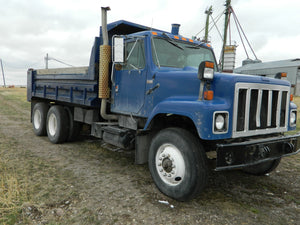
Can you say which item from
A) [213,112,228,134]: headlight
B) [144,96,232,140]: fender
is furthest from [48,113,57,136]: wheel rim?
[213,112,228,134]: headlight

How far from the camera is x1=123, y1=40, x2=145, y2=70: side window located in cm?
421

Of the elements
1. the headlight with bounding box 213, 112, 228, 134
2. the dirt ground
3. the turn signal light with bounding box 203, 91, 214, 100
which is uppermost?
the turn signal light with bounding box 203, 91, 214, 100

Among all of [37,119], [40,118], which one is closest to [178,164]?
[40,118]

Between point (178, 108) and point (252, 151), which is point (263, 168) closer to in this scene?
point (252, 151)

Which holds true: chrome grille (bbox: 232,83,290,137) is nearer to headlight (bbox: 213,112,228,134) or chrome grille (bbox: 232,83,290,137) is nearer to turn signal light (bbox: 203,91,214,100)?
headlight (bbox: 213,112,228,134)

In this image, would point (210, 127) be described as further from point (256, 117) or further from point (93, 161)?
point (93, 161)

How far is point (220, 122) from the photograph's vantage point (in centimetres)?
298

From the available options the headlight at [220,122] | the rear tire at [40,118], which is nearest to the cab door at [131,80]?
the headlight at [220,122]

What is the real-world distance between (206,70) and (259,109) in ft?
2.98

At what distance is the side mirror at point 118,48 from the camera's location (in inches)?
159

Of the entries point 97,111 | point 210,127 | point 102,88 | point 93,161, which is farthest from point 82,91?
point 210,127

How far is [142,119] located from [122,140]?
52 centimetres

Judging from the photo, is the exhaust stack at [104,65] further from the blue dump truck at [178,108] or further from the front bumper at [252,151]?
the front bumper at [252,151]

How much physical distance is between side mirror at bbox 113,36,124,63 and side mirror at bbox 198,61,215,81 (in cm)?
157
